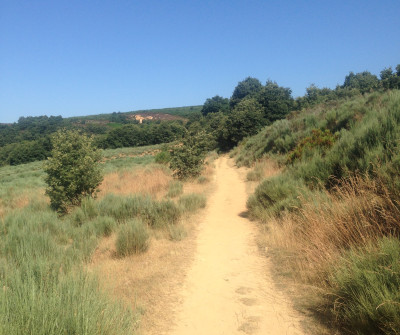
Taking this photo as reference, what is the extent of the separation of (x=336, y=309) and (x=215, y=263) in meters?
2.24

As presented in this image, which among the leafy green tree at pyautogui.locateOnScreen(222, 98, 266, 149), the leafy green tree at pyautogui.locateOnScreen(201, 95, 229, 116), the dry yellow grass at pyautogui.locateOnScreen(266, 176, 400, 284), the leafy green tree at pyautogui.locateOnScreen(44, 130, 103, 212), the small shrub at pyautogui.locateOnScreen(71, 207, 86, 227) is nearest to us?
the dry yellow grass at pyautogui.locateOnScreen(266, 176, 400, 284)

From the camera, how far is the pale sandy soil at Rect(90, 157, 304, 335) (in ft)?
10.3

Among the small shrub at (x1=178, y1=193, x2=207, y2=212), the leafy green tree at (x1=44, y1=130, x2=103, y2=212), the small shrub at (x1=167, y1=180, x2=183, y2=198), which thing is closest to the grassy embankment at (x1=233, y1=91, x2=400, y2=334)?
the small shrub at (x1=178, y1=193, x2=207, y2=212)

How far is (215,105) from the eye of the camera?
8238cm

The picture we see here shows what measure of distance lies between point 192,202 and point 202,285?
15.5 feet

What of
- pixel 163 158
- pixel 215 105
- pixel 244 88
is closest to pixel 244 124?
pixel 163 158

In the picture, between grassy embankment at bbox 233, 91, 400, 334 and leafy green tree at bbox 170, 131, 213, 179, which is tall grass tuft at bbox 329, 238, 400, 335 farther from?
leafy green tree at bbox 170, 131, 213, 179

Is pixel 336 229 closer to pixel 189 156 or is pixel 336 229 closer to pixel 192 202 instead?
pixel 192 202

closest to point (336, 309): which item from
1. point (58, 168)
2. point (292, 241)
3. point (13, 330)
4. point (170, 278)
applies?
point (292, 241)

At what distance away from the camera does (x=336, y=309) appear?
295 cm

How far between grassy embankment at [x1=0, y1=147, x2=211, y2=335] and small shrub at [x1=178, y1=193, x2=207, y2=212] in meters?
0.03

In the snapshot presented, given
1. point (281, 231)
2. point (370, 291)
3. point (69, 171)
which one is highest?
point (69, 171)

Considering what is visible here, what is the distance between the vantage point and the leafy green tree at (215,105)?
82.1 metres

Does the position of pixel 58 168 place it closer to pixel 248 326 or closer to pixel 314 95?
pixel 248 326
